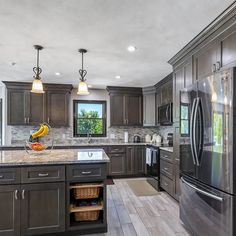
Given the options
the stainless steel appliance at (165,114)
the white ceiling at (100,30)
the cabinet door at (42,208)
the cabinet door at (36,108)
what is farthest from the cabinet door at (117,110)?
the cabinet door at (42,208)

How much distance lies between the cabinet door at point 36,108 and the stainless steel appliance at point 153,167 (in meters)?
2.96

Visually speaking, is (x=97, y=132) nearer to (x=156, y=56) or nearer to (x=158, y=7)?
(x=156, y=56)

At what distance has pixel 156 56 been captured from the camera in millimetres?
3125

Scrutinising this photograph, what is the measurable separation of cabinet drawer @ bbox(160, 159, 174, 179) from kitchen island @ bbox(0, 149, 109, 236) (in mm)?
1564

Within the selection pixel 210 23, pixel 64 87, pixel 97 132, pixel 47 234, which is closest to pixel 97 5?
pixel 210 23

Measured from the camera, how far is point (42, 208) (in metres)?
2.22

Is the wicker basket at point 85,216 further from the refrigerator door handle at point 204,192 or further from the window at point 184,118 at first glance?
the window at point 184,118

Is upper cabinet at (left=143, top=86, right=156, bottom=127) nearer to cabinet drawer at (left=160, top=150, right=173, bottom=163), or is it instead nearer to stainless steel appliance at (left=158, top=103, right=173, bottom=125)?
stainless steel appliance at (left=158, top=103, right=173, bottom=125)

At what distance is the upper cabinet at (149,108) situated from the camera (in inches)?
214

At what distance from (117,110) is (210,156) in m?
3.68

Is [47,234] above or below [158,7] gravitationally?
below

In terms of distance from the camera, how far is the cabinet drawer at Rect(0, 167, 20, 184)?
216 centimetres

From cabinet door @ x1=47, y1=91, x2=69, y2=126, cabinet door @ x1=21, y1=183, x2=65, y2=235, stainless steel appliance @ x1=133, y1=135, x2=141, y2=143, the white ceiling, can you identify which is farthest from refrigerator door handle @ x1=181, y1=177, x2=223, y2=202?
cabinet door @ x1=47, y1=91, x2=69, y2=126

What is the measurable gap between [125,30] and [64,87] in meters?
3.28
